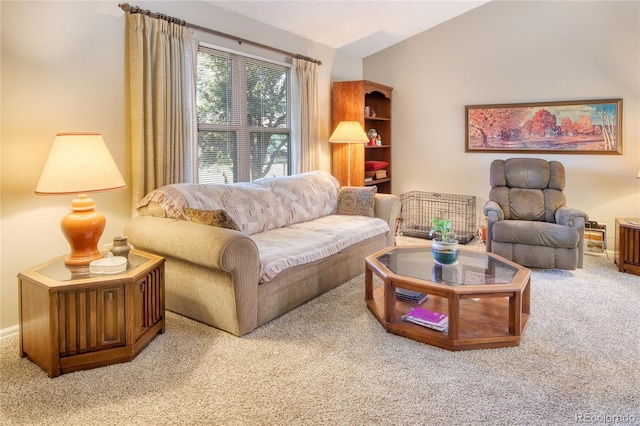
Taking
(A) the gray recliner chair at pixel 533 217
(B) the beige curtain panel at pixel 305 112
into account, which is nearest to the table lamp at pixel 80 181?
(B) the beige curtain panel at pixel 305 112

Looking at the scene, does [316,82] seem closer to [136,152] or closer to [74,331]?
[136,152]

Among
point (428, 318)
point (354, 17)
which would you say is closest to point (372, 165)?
point (354, 17)

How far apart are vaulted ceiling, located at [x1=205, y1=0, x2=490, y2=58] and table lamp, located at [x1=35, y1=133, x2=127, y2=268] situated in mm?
2001

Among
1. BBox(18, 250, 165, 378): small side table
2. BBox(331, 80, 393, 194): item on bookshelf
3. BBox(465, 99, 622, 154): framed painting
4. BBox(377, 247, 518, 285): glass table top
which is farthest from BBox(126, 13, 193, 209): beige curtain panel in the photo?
BBox(465, 99, 622, 154): framed painting

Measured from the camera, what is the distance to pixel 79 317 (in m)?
2.27

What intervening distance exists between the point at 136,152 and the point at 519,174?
3815 millimetres

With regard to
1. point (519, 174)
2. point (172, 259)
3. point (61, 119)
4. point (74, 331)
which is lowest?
point (74, 331)

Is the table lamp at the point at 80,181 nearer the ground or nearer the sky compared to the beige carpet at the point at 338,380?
nearer the sky

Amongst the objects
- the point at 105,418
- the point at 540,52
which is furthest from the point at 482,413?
the point at 540,52

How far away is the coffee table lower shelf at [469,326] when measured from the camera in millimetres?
2541

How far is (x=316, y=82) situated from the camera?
16.9ft

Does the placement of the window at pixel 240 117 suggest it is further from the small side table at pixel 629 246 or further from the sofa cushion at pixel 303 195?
the small side table at pixel 629 246

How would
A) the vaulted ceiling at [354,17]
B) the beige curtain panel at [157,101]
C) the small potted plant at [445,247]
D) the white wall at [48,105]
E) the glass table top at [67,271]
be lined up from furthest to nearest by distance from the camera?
1. the vaulted ceiling at [354,17]
2. the beige curtain panel at [157,101]
3. the small potted plant at [445,247]
4. the white wall at [48,105]
5. the glass table top at [67,271]

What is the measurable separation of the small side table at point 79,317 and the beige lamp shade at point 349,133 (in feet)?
9.90
